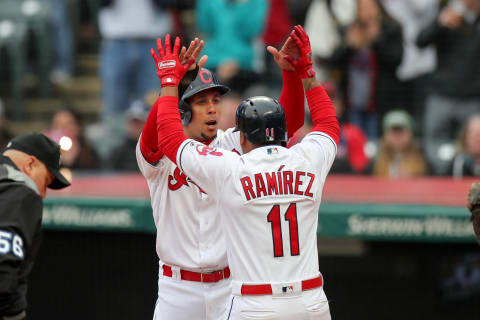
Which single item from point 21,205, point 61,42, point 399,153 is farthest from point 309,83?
point 61,42

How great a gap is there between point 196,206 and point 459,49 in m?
4.33

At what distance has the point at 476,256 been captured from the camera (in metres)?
4.85

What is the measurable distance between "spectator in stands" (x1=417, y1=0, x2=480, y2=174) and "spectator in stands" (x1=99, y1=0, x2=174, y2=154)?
8.69ft

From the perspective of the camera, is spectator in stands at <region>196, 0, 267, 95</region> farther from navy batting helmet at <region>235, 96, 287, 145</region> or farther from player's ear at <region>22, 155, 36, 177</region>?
player's ear at <region>22, 155, 36, 177</region>

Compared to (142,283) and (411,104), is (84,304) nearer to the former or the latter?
(142,283)

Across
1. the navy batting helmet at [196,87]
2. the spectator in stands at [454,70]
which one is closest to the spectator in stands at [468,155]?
the spectator in stands at [454,70]

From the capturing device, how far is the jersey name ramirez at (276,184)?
3.07m

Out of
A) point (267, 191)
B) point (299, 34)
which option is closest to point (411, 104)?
point (299, 34)

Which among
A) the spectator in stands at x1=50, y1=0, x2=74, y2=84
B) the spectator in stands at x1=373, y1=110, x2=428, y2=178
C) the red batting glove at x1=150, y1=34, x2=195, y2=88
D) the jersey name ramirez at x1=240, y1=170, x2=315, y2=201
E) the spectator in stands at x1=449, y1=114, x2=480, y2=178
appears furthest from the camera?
the spectator in stands at x1=50, y1=0, x2=74, y2=84

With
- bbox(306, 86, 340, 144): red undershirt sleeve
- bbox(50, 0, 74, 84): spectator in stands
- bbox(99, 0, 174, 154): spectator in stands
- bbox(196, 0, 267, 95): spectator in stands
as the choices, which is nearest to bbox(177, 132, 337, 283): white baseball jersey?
bbox(306, 86, 340, 144): red undershirt sleeve

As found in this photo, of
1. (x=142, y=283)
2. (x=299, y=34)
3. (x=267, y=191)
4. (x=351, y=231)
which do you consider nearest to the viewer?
(x=267, y=191)

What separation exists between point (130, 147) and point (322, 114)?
4.06 meters

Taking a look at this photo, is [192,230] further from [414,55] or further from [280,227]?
[414,55]

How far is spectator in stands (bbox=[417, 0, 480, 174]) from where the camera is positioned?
7152 millimetres
